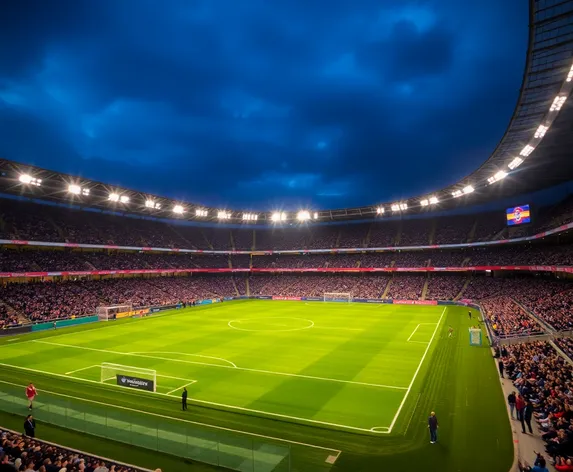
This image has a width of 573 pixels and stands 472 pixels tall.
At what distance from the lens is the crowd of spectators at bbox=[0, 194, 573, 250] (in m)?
52.4

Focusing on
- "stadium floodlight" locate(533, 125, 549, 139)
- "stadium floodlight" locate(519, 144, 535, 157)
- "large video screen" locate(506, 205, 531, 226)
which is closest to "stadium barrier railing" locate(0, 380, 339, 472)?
"stadium floodlight" locate(533, 125, 549, 139)

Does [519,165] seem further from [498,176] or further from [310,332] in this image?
[310,332]

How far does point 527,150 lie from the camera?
32.5 meters

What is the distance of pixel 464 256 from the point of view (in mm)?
66438

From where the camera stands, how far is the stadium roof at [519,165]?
19820mm

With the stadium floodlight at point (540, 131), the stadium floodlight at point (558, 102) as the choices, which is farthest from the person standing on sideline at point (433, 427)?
the stadium floodlight at point (540, 131)

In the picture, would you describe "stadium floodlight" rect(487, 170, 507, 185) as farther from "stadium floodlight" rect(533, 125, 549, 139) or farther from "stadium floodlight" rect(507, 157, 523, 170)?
"stadium floodlight" rect(533, 125, 549, 139)

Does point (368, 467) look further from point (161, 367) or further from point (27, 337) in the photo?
point (27, 337)

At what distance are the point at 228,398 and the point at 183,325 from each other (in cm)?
2421

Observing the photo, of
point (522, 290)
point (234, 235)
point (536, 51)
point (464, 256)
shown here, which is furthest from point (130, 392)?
point (234, 235)

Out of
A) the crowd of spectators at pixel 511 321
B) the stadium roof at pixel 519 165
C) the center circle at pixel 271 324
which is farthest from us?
the center circle at pixel 271 324

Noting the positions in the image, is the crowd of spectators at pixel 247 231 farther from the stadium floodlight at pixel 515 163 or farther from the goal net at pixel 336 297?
the goal net at pixel 336 297

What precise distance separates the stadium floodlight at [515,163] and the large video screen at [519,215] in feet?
65.0

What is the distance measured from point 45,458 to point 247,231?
275 feet
